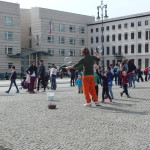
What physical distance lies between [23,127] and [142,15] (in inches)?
2580

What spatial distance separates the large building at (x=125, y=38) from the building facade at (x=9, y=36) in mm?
21421

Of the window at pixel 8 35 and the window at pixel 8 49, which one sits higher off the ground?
the window at pixel 8 35

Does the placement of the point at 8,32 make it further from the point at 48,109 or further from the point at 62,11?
the point at 48,109

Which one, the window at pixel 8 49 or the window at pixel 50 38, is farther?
the window at pixel 50 38

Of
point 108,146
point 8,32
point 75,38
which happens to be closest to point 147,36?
point 75,38

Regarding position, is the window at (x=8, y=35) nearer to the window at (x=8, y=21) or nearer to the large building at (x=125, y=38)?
the window at (x=8, y=21)

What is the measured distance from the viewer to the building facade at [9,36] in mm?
62312

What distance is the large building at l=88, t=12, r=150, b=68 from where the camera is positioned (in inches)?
2790

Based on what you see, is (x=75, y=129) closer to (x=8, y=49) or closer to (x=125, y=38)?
(x=8, y=49)

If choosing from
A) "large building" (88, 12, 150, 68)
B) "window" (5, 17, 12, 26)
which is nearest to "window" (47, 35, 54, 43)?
"window" (5, 17, 12, 26)

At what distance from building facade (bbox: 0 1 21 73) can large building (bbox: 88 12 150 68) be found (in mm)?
21421

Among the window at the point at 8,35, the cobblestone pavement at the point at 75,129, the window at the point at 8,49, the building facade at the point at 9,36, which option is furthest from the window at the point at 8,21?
the cobblestone pavement at the point at 75,129

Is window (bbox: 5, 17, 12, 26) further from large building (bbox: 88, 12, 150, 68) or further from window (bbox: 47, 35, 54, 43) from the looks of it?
large building (bbox: 88, 12, 150, 68)

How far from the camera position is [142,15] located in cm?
6975
